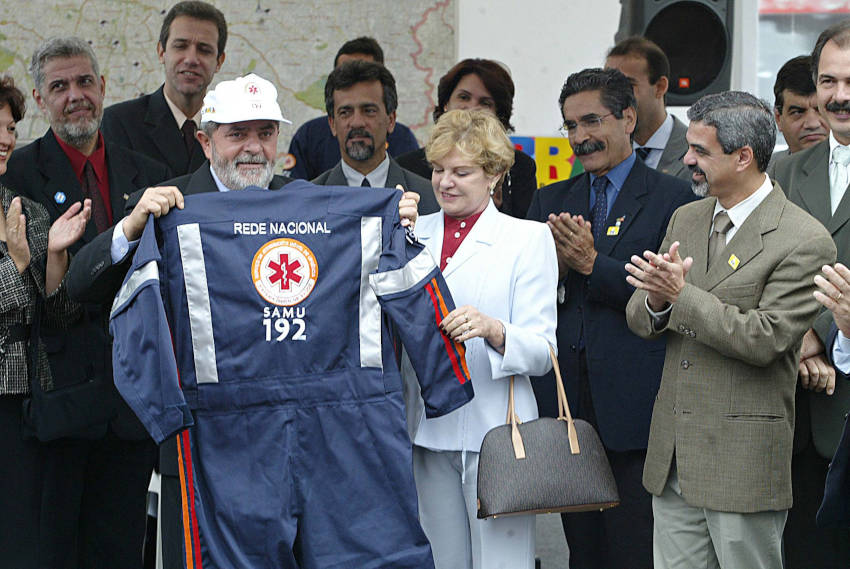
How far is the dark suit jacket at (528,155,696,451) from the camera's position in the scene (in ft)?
11.9

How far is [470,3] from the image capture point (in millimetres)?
6086

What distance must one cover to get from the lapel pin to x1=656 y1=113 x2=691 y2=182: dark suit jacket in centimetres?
135

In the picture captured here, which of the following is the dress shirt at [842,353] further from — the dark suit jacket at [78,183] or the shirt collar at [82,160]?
the shirt collar at [82,160]

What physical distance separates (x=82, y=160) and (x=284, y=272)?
137 cm

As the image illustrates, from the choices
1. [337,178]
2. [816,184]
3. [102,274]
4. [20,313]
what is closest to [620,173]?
[816,184]

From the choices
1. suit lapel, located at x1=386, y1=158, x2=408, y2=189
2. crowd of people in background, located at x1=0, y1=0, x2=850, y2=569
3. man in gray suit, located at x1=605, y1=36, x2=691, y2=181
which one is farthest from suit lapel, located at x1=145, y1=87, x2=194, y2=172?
man in gray suit, located at x1=605, y1=36, x2=691, y2=181

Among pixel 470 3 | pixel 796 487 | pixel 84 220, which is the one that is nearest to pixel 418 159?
pixel 470 3

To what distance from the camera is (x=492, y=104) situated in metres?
4.80

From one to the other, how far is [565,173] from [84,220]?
11.5 ft

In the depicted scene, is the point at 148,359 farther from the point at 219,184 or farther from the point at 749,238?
the point at 749,238

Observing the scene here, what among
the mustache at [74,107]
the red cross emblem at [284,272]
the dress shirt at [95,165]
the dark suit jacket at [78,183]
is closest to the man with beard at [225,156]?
the red cross emblem at [284,272]

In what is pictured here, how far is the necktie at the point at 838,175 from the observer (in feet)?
11.5

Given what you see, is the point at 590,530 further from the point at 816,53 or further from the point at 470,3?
the point at 470,3

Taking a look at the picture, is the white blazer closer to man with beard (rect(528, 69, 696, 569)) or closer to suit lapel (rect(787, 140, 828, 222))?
man with beard (rect(528, 69, 696, 569))
